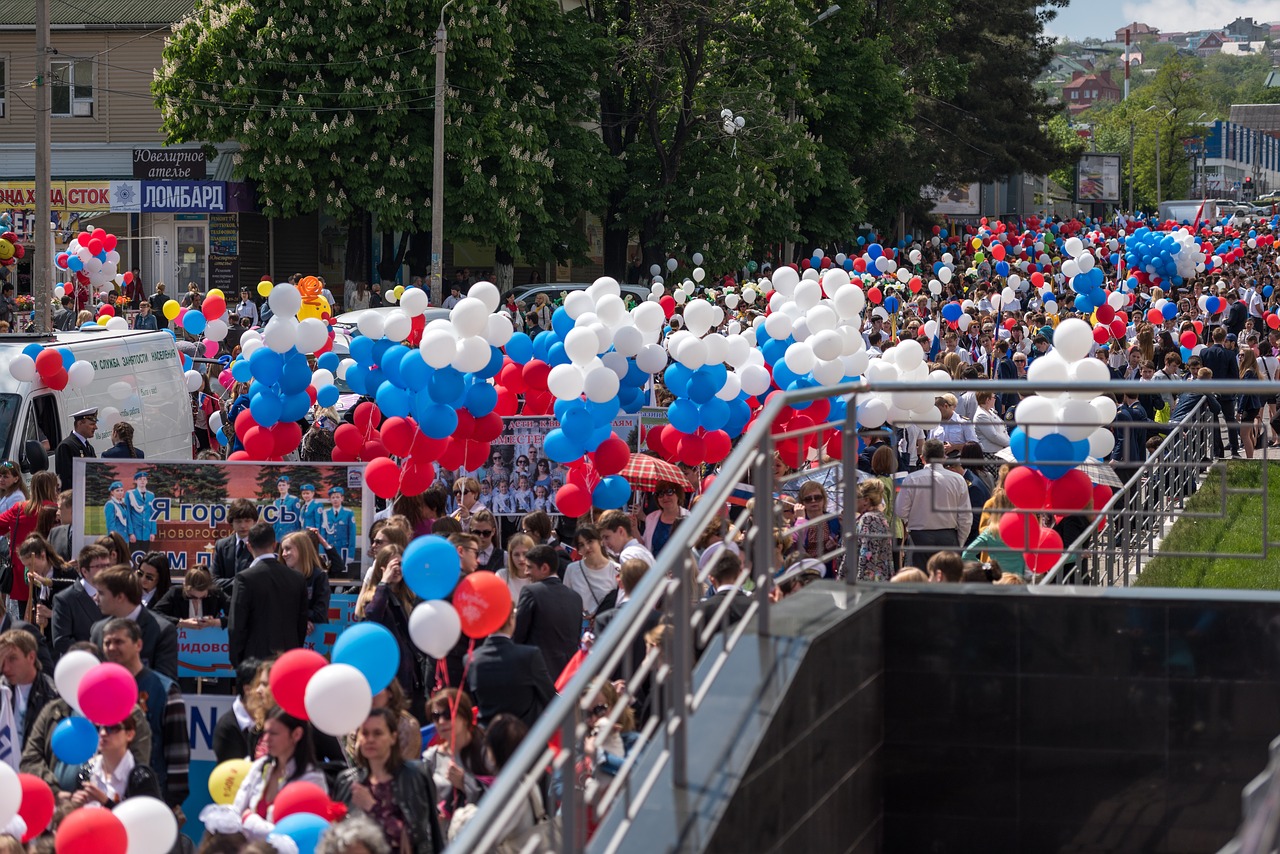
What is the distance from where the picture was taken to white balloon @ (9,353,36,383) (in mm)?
13164

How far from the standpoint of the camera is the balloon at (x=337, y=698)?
17.4ft

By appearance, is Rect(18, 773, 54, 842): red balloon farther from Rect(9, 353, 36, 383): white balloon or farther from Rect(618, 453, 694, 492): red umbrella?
Rect(9, 353, 36, 383): white balloon

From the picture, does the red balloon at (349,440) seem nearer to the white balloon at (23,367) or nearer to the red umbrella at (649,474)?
the red umbrella at (649,474)

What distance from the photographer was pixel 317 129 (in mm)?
33406

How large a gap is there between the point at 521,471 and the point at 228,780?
18.5 ft

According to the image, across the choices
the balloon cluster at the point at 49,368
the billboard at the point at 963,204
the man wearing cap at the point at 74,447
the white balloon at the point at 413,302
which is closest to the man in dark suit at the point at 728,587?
the white balloon at the point at 413,302

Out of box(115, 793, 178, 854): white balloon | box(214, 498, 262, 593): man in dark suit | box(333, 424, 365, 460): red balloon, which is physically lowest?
box(115, 793, 178, 854): white balloon

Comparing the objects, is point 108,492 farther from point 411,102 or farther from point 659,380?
point 411,102

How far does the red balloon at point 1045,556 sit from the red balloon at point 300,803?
430 cm

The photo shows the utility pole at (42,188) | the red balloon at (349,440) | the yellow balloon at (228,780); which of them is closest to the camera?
the yellow balloon at (228,780)

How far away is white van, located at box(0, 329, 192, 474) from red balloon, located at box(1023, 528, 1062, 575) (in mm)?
7001

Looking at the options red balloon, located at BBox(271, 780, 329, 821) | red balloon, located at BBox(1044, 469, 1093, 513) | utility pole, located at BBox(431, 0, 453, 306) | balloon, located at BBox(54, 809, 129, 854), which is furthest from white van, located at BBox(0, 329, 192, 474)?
utility pole, located at BBox(431, 0, 453, 306)

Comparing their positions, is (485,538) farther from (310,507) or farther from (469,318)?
(469,318)

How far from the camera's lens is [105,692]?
577 cm
